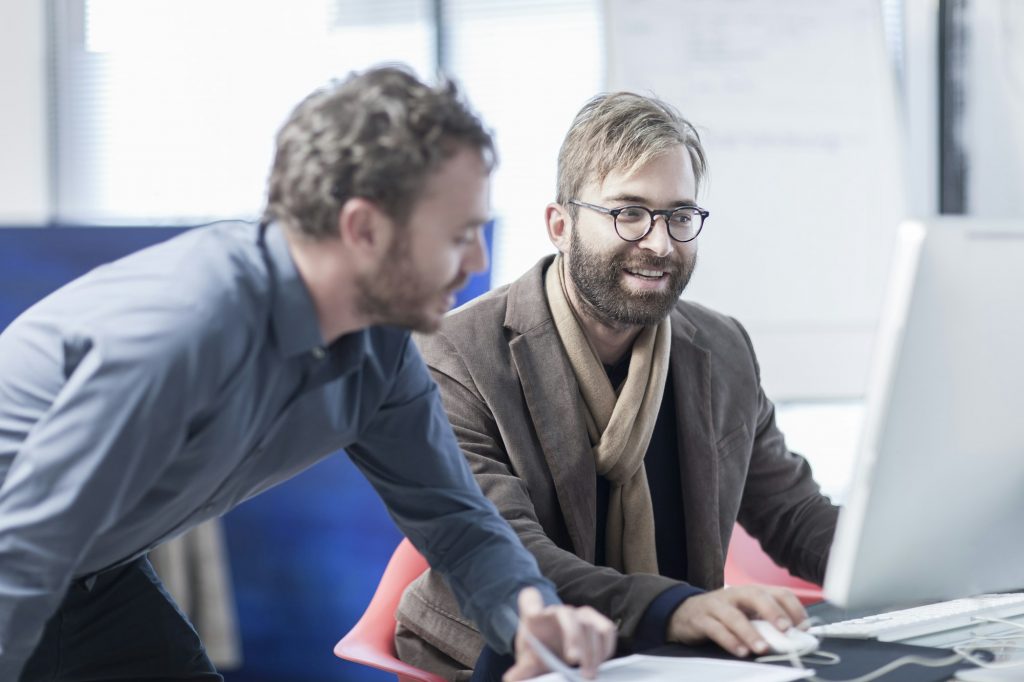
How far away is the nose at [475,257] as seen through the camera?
4.13 feet

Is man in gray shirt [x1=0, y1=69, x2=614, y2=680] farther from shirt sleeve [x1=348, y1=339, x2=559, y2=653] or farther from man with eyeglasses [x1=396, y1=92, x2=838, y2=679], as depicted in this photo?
man with eyeglasses [x1=396, y1=92, x2=838, y2=679]

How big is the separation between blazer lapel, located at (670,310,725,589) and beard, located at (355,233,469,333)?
749 millimetres

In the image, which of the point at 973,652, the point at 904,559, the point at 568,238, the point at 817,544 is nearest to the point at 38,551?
the point at 904,559

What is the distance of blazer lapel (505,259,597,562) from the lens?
1.73 meters

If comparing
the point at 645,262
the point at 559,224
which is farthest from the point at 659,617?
the point at 559,224

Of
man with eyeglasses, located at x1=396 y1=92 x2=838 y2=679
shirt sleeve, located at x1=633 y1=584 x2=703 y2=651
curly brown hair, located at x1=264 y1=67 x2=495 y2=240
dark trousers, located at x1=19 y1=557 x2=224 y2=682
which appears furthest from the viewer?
man with eyeglasses, located at x1=396 y1=92 x2=838 y2=679

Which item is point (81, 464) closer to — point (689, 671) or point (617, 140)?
point (689, 671)

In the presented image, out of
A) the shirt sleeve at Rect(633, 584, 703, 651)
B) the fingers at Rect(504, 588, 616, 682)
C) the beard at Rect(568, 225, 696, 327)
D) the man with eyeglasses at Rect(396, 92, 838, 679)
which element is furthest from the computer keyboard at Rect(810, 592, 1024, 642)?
the beard at Rect(568, 225, 696, 327)

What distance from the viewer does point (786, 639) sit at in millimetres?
1166

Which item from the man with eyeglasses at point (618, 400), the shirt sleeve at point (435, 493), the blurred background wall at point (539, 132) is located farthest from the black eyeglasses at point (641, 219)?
the blurred background wall at point (539, 132)

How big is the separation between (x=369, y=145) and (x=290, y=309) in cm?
20

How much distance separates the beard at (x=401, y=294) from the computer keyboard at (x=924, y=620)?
578 mm

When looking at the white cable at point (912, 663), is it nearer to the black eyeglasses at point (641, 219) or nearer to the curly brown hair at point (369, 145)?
the curly brown hair at point (369, 145)

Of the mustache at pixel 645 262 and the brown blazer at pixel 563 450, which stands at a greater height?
the mustache at pixel 645 262
